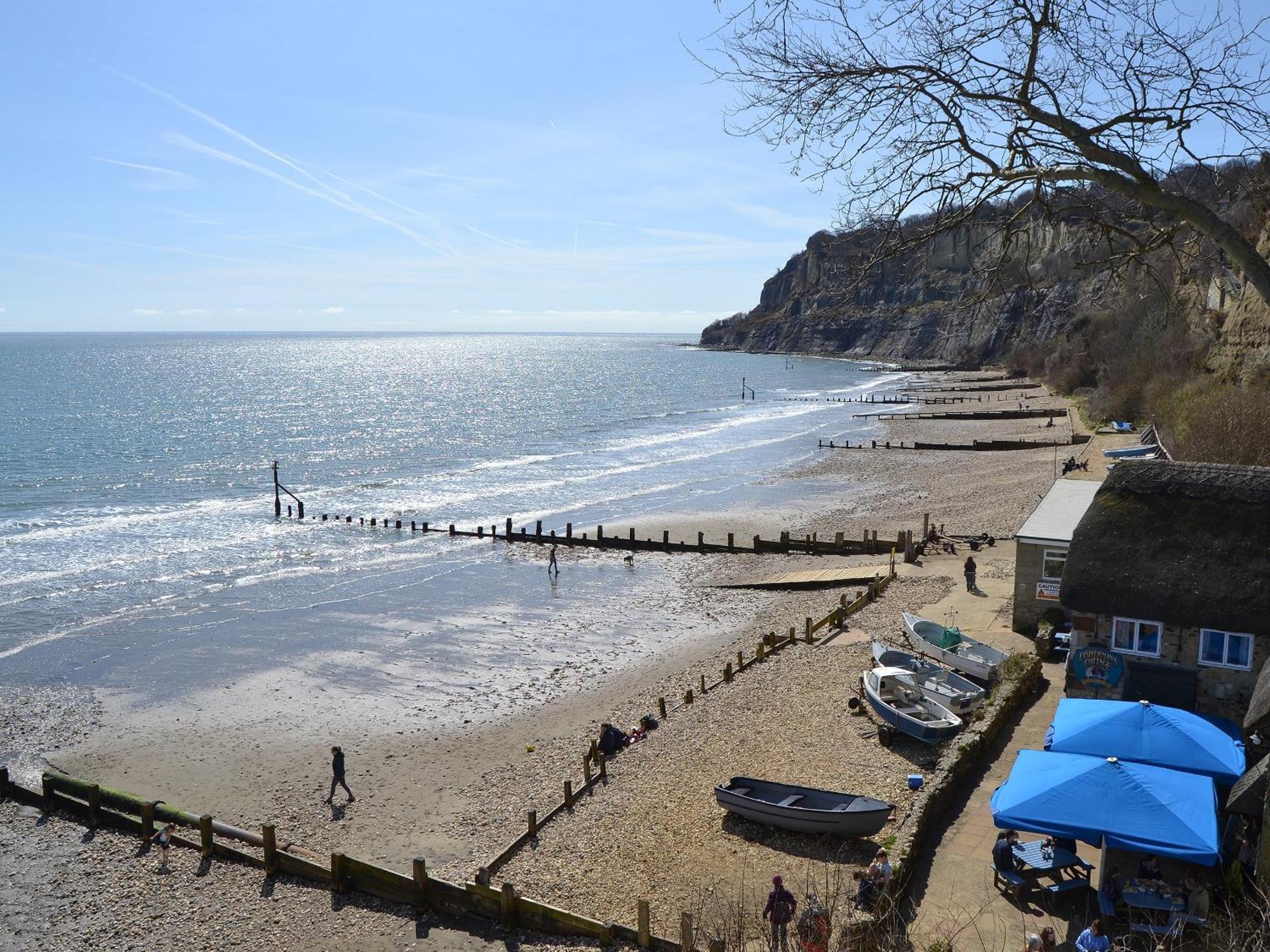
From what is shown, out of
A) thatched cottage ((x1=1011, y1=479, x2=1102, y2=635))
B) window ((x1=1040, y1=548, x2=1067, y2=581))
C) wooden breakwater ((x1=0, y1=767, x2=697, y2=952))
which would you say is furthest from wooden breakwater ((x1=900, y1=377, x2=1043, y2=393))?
wooden breakwater ((x1=0, y1=767, x2=697, y2=952))

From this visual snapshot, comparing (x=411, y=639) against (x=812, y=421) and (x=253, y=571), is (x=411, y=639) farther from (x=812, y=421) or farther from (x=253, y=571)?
(x=812, y=421)

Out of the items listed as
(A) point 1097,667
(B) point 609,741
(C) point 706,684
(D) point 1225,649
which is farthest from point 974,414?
(B) point 609,741

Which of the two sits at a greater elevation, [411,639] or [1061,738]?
[1061,738]

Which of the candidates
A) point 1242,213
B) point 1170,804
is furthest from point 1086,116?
point 1242,213

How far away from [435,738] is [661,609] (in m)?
12.2

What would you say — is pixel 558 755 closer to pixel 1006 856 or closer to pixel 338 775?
pixel 338 775

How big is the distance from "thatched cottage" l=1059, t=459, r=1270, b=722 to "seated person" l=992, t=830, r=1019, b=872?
17.9 feet

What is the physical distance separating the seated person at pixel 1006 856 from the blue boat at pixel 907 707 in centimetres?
518

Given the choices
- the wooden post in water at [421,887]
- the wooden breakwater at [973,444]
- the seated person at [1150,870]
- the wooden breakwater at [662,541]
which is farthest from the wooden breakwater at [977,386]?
the wooden post in water at [421,887]

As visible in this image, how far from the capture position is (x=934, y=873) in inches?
528

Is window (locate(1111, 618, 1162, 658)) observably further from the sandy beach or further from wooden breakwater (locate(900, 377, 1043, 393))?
wooden breakwater (locate(900, 377, 1043, 393))

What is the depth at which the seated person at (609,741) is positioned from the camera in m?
20.1

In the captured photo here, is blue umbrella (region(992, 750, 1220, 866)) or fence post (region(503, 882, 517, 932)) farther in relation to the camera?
fence post (region(503, 882, 517, 932))

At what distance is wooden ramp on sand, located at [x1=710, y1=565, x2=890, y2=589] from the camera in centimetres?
3328
